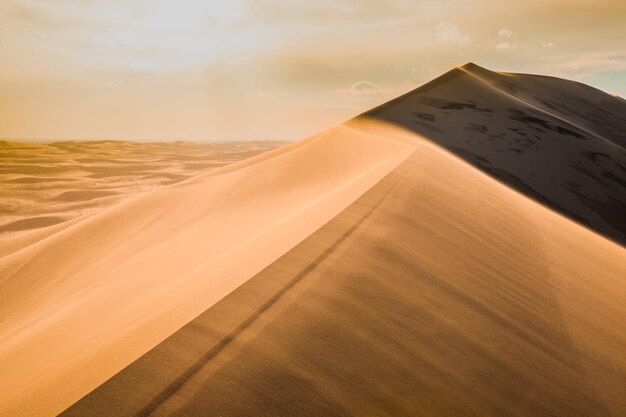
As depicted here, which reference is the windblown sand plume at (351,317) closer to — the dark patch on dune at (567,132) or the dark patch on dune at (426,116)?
the dark patch on dune at (426,116)

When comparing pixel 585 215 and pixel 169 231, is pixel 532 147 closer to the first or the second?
pixel 585 215

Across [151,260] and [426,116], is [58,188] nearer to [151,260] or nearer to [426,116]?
[426,116]

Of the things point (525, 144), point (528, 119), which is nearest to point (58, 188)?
point (525, 144)

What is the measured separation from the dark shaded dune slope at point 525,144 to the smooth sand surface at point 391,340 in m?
7.03

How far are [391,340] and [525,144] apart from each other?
14.0m

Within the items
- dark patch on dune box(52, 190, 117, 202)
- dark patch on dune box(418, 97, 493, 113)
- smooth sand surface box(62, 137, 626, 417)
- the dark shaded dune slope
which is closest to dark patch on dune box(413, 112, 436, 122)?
the dark shaded dune slope

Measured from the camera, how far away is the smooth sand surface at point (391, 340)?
1.65 m

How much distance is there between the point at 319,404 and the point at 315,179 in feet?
23.6

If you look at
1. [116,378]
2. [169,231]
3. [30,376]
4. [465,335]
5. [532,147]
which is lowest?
[169,231]

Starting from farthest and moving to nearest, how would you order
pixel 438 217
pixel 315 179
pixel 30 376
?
pixel 315 179
pixel 438 217
pixel 30 376

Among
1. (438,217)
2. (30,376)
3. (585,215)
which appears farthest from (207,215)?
(585,215)

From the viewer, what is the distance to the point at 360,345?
2041 mm

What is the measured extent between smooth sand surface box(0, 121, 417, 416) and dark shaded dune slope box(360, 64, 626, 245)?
8.70 feet

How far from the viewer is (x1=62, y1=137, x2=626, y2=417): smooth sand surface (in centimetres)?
165
